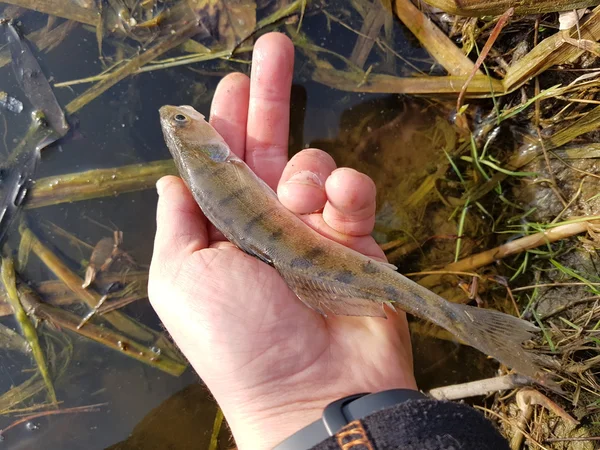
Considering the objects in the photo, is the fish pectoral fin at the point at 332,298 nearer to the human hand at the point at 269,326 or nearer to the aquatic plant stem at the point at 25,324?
the human hand at the point at 269,326

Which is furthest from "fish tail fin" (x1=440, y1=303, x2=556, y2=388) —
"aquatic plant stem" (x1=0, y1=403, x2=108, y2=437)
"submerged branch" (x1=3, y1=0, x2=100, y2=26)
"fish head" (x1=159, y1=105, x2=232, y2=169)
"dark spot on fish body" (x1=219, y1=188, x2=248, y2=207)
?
"submerged branch" (x1=3, y1=0, x2=100, y2=26)

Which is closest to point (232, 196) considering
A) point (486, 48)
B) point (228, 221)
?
point (228, 221)

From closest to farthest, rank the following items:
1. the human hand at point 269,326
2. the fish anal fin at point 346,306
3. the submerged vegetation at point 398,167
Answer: the human hand at point 269,326, the fish anal fin at point 346,306, the submerged vegetation at point 398,167

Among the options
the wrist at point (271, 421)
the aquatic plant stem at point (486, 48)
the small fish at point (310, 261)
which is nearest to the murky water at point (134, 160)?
the aquatic plant stem at point (486, 48)

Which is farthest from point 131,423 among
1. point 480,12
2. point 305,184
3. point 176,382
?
point 480,12

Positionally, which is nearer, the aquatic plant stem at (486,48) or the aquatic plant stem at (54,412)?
the aquatic plant stem at (486,48)

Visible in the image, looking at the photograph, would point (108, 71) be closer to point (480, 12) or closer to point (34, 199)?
point (34, 199)

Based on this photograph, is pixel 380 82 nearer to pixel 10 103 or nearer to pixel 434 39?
pixel 434 39

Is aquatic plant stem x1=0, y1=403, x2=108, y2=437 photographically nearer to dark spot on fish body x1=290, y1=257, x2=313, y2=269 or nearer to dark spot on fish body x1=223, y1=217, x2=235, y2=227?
dark spot on fish body x1=223, y1=217, x2=235, y2=227

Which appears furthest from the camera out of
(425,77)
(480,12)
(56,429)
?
(425,77)
